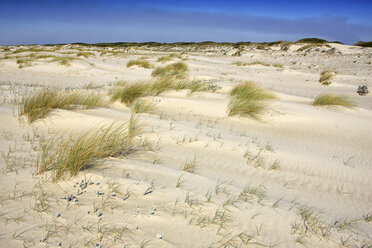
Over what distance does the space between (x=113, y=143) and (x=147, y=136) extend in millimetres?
713

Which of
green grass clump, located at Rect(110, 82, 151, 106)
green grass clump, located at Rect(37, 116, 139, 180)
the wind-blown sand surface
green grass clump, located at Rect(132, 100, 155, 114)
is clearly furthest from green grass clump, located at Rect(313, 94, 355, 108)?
green grass clump, located at Rect(37, 116, 139, 180)

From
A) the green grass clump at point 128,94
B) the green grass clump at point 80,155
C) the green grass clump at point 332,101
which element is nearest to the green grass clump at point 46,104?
the green grass clump at point 128,94

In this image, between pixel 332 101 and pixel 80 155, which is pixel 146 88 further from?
pixel 332 101

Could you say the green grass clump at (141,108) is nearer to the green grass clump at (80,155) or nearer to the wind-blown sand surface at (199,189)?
the wind-blown sand surface at (199,189)

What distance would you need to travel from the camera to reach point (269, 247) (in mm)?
1434

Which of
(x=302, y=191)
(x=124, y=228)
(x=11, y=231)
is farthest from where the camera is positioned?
(x=302, y=191)

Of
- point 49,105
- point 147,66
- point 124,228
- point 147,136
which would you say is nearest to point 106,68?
point 147,66

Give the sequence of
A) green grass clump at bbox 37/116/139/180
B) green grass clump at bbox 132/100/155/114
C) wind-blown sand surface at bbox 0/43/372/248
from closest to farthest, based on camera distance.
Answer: wind-blown sand surface at bbox 0/43/372/248 → green grass clump at bbox 37/116/139/180 → green grass clump at bbox 132/100/155/114

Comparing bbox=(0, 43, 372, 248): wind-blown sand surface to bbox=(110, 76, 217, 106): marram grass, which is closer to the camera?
bbox=(0, 43, 372, 248): wind-blown sand surface

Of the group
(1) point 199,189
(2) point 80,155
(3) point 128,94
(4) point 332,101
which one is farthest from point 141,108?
(4) point 332,101

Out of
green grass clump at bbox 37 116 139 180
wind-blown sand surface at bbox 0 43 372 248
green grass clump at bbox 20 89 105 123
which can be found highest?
green grass clump at bbox 20 89 105 123

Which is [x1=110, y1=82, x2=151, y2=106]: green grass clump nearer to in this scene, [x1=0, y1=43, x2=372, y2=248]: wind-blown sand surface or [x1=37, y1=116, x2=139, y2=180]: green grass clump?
[x1=0, y1=43, x2=372, y2=248]: wind-blown sand surface

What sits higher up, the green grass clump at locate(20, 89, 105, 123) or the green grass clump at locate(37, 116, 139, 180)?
the green grass clump at locate(20, 89, 105, 123)

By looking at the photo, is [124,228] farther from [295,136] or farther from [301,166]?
[295,136]
